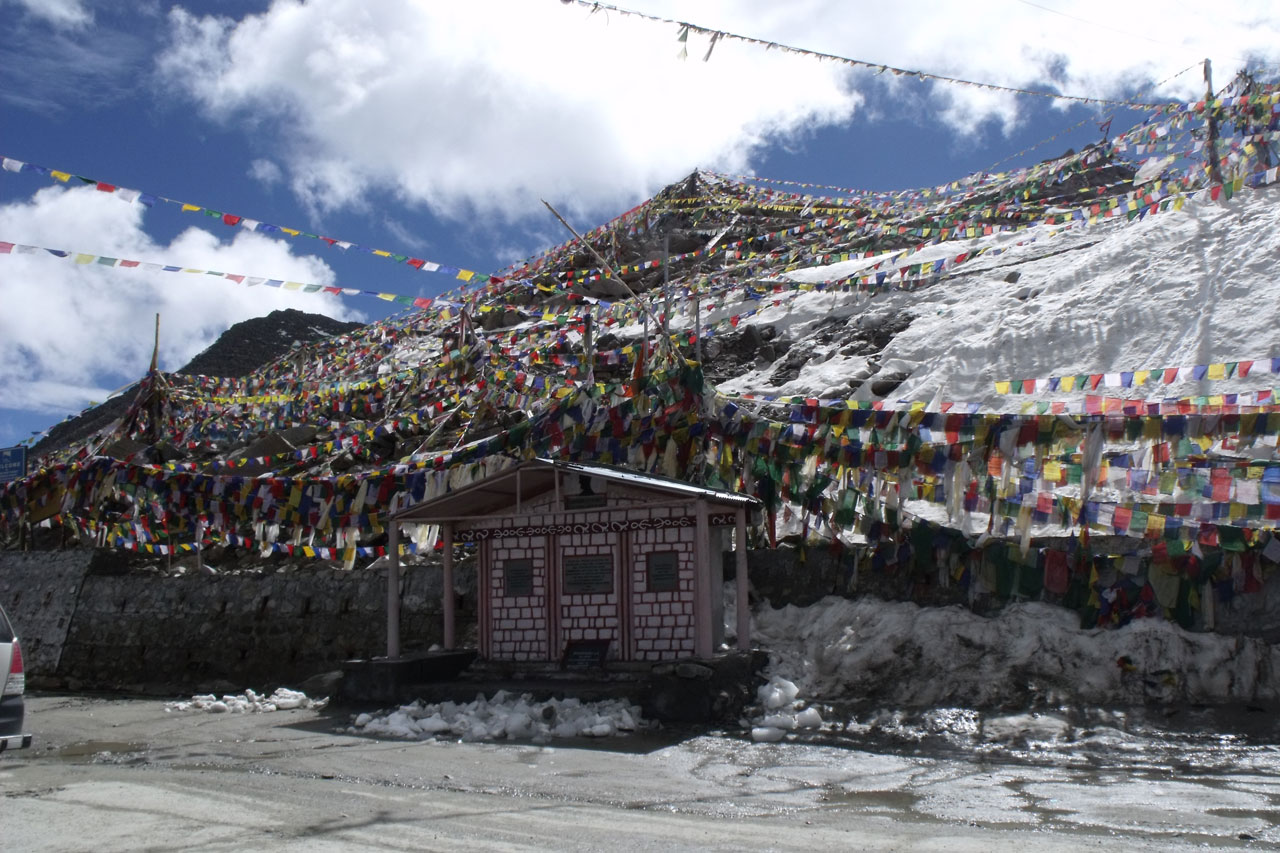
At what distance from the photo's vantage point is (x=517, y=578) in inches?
520

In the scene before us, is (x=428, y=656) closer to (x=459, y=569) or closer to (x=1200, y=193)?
(x=459, y=569)

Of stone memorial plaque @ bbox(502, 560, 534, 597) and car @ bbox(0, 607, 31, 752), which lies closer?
car @ bbox(0, 607, 31, 752)

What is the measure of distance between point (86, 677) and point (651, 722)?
43.0 feet

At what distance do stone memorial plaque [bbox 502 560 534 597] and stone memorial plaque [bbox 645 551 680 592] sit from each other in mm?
1721

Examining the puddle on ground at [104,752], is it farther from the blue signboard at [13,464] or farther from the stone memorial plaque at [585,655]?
the blue signboard at [13,464]

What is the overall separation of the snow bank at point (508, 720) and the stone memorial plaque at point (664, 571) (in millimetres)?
1589

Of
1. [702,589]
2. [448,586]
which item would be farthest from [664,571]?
[448,586]

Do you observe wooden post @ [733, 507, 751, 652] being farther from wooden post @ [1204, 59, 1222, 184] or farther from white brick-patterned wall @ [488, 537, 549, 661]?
wooden post @ [1204, 59, 1222, 184]

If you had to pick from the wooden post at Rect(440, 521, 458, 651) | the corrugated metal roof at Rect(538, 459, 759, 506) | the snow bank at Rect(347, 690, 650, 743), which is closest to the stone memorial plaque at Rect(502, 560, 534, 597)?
the wooden post at Rect(440, 521, 458, 651)

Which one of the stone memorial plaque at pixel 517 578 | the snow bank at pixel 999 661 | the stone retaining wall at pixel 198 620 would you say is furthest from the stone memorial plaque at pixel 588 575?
the stone retaining wall at pixel 198 620

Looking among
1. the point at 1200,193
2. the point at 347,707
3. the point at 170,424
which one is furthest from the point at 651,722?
the point at 170,424

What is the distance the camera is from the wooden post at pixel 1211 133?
73.3 feet

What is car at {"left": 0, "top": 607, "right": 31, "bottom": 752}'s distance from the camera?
261 inches

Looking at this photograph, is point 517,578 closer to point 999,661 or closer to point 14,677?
point 999,661
